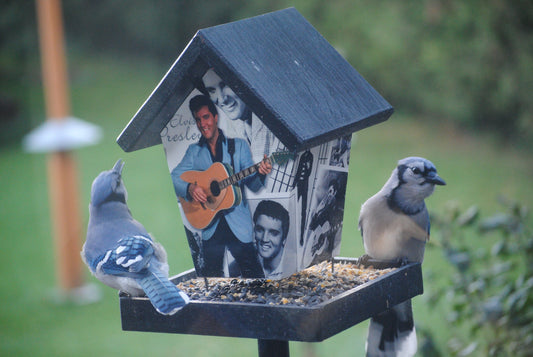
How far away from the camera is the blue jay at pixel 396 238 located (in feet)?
5.63

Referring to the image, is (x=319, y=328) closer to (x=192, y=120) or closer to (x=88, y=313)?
(x=192, y=120)

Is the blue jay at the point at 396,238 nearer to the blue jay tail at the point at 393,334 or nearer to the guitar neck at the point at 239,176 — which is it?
the blue jay tail at the point at 393,334

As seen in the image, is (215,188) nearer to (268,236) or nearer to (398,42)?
(268,236)

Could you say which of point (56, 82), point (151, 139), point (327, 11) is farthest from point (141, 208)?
point (151, 139)

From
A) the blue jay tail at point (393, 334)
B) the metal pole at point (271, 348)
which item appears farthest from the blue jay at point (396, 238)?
the metal pole at point (271, 348)

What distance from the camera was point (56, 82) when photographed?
4.92 meters

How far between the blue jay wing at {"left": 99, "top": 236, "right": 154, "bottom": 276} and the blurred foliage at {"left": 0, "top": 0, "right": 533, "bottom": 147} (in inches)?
163

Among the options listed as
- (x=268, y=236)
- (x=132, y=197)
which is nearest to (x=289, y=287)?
(x=268, y=236)

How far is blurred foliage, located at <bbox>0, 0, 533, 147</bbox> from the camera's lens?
18.3 ft

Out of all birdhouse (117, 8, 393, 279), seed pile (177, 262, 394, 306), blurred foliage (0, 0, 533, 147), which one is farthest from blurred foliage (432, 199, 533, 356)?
blurred foliage (0, 0, 533, 147)

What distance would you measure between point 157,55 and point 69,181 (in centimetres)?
193

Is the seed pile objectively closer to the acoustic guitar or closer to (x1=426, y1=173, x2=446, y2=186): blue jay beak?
the acoustic guitar

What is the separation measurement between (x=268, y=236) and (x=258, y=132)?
0.80ft

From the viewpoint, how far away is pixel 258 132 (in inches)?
59.8
